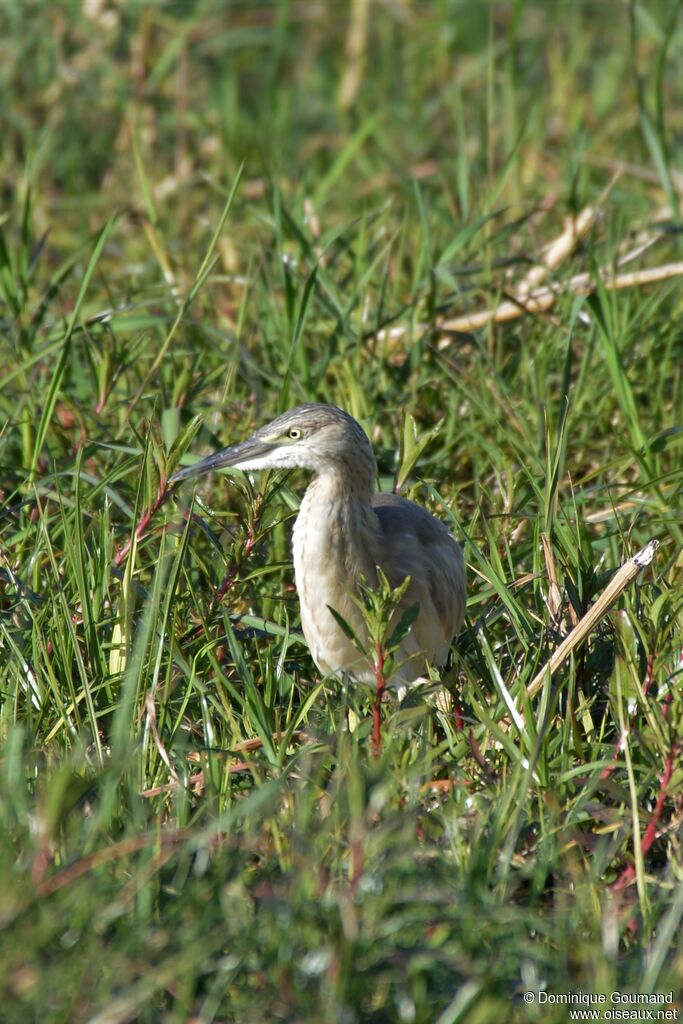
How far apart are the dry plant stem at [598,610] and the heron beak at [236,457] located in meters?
0.77

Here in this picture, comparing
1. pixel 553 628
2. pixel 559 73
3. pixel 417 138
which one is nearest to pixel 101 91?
pixel 417 138

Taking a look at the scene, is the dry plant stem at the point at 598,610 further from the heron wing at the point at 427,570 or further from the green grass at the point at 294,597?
the heron wing at the point at 427,570

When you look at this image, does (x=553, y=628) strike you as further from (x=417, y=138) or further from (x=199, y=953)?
(x=417, y=138)

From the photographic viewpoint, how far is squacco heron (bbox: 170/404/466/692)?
124 inches

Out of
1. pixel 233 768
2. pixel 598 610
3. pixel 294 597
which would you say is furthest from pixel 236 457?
pixel 598 610

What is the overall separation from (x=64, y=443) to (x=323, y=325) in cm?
92

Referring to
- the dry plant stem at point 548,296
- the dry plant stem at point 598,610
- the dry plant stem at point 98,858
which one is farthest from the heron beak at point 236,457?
the dry plant stem at point 548,296

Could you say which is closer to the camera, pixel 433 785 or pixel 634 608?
pixel 433 785

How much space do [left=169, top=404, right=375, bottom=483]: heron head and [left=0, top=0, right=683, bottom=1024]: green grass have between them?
0.07m

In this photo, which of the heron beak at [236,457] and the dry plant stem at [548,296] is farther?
the dry plant stem at [548,296]

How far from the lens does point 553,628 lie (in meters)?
3.20

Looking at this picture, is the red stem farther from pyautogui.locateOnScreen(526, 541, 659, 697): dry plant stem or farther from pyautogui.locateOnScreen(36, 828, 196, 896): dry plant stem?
pyautogui.locateOnScreen(36, 828, 196, 896): dry plant stem

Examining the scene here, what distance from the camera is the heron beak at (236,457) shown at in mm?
3158

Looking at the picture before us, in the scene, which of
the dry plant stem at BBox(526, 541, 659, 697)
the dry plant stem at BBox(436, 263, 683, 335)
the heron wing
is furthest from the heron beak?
the dry plant stem at BBox(436, 263, 683, 335)
